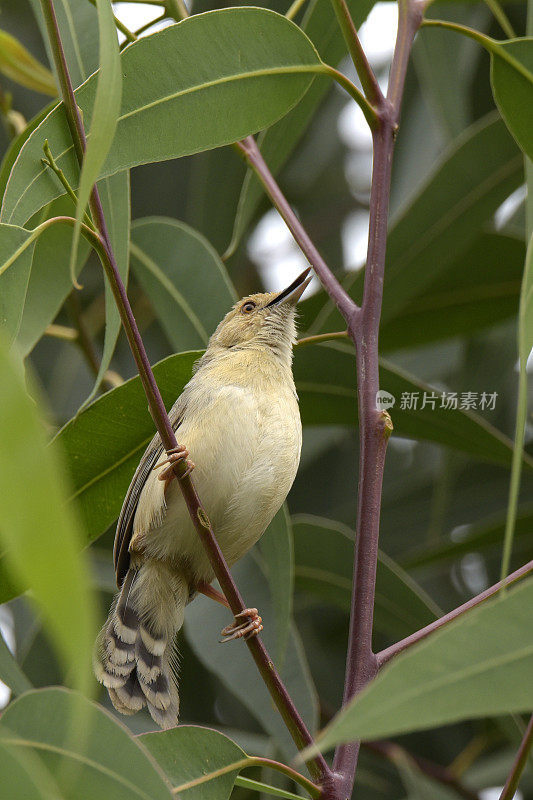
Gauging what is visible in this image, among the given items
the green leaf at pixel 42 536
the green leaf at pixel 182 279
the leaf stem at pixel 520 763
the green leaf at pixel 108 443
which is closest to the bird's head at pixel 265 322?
the green leaf at pixel 182 279

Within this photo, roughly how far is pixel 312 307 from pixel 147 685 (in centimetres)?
152

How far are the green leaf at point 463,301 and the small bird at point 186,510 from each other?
0.95 m

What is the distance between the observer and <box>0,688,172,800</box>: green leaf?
1.46 metres

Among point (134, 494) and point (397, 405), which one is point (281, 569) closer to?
point (134, 494)

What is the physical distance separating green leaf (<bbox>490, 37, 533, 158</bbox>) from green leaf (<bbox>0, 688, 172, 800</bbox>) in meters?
1.47

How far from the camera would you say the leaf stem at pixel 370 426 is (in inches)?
70.3

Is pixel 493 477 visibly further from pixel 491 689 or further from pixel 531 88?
pixel 491 689

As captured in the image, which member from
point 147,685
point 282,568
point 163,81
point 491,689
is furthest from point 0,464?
point 147,685

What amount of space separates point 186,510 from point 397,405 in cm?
77

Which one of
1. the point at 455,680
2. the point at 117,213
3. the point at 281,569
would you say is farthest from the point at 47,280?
the point at 455,680

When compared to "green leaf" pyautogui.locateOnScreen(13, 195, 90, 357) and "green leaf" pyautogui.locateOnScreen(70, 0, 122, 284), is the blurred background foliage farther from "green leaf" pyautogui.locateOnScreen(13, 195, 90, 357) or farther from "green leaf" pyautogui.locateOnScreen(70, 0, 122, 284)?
"green leaf" pyautogui.locateOnScreen(70, 0, 122, 284)

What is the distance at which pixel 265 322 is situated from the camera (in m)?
3.17

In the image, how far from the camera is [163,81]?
1.88 meters

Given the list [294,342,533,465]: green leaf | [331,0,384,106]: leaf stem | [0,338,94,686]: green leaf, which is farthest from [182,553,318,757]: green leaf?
[0,338,94,686]: green leaf
